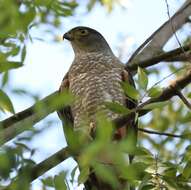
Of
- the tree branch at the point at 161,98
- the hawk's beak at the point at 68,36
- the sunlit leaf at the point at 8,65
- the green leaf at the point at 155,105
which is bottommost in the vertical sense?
the hawk's beak at the point at 68,36

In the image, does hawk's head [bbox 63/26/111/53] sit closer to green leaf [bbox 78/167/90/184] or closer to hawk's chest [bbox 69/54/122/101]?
hawk's chest [bbox 69/54/122/101]

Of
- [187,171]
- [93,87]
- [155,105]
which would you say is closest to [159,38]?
[93,87]

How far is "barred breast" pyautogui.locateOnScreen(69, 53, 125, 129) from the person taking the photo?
5.55m

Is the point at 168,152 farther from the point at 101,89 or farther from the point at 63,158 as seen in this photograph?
the point at 63,158

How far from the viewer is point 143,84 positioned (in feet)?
12.4

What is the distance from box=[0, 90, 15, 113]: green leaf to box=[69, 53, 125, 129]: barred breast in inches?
92.9

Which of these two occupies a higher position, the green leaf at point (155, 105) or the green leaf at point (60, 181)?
the green leaf at point (60, 181)

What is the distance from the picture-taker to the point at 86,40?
685 centimetres

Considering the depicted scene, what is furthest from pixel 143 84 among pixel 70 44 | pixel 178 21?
pixel 70 44

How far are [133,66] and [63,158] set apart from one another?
2167mm

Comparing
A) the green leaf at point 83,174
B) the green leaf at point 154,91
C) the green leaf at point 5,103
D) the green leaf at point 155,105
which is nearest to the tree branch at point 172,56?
the green leaf at point 154,91

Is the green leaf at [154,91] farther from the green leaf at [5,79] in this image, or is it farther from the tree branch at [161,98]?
the green leaf at [5,79]

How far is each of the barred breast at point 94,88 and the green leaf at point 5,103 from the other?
7.74 feet

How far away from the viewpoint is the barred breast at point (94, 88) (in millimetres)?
5551
